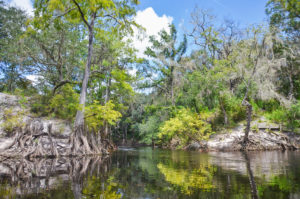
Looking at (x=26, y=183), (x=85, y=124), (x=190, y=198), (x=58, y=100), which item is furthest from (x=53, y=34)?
(x=190, y=198)

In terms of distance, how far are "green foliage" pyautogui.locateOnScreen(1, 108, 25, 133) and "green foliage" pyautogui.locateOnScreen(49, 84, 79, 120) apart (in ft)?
9.01

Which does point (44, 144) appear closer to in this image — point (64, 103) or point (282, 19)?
point (64, 103)

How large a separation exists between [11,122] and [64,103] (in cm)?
427

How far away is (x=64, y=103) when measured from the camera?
15.3 meters

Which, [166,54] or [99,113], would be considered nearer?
[99,113]

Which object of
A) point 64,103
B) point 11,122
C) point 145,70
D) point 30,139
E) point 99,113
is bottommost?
point 30,139

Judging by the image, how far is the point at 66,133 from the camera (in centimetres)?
1373

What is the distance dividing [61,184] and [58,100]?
1207 cm

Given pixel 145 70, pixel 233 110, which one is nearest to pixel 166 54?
pixel 145 70

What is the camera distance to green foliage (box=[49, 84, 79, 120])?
14934 millimetres

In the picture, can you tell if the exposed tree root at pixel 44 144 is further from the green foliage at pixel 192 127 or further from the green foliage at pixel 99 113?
the green foliage at pixel 192 127

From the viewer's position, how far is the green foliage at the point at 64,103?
14.9 metres

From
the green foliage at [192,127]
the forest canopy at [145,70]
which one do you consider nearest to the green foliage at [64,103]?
the forest canopy at [145,70]

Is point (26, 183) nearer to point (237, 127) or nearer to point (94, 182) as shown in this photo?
point (94, 182)
